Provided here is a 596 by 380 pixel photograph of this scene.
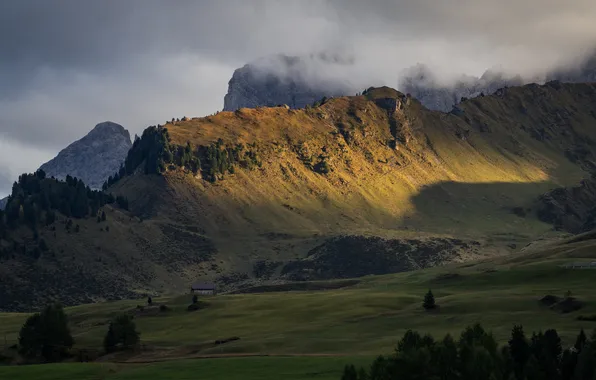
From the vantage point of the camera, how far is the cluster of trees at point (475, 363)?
72938mm

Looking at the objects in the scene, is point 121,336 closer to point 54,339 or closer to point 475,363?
point 54,339

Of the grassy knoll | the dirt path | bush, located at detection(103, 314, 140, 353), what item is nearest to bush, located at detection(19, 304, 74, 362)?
bush, located at detection(103, 314, 140, 353)

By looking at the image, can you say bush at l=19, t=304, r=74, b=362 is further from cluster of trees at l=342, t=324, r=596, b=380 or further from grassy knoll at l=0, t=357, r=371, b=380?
cluster of trees at l=342, t=324, r=596, b=380

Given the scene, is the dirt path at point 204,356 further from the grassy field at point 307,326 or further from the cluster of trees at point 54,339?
the cluster of trees at point 54,339

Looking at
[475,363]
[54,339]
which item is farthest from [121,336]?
[475,363]

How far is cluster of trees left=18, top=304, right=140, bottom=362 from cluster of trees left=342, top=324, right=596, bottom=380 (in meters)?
62.6

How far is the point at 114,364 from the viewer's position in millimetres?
112375

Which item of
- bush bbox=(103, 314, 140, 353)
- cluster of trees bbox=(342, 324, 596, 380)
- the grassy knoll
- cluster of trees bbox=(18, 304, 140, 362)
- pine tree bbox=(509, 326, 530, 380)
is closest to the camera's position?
cluster of trees bbox=(342, 324, 596, 380)

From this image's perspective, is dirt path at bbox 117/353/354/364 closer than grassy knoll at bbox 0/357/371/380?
No

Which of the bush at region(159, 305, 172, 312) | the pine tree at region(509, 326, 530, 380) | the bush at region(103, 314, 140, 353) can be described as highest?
the bush at region(159, 305, 172, 312)

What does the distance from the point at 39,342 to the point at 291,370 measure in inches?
2310

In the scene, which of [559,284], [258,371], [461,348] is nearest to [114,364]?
[258,371]

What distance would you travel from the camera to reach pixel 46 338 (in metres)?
135

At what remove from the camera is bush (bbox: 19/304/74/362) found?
438 feet
